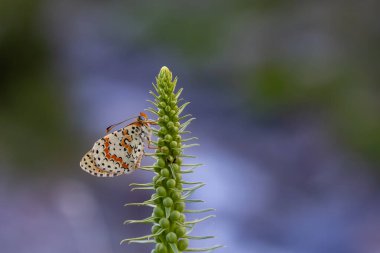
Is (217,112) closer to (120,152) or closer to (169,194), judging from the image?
(120,152)

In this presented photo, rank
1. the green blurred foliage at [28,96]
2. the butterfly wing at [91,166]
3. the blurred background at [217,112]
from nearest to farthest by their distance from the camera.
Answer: the butterfly wing at [91,166]
the blurred background at [217,112]
the green blurred foliage at [28,96]

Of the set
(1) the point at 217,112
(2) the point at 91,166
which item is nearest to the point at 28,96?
(1) the point at 217,112

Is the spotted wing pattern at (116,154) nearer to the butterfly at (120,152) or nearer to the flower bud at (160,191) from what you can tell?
the butterfly at (120,152)

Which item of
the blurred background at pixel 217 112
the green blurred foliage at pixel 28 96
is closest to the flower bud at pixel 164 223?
the blurred background at pixel 217 112

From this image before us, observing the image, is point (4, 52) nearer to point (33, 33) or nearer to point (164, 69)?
point (33, 33)

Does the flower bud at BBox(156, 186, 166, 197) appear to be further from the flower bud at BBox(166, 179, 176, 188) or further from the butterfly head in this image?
the butterfly head

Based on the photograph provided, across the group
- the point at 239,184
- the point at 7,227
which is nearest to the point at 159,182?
the point at 7,227
